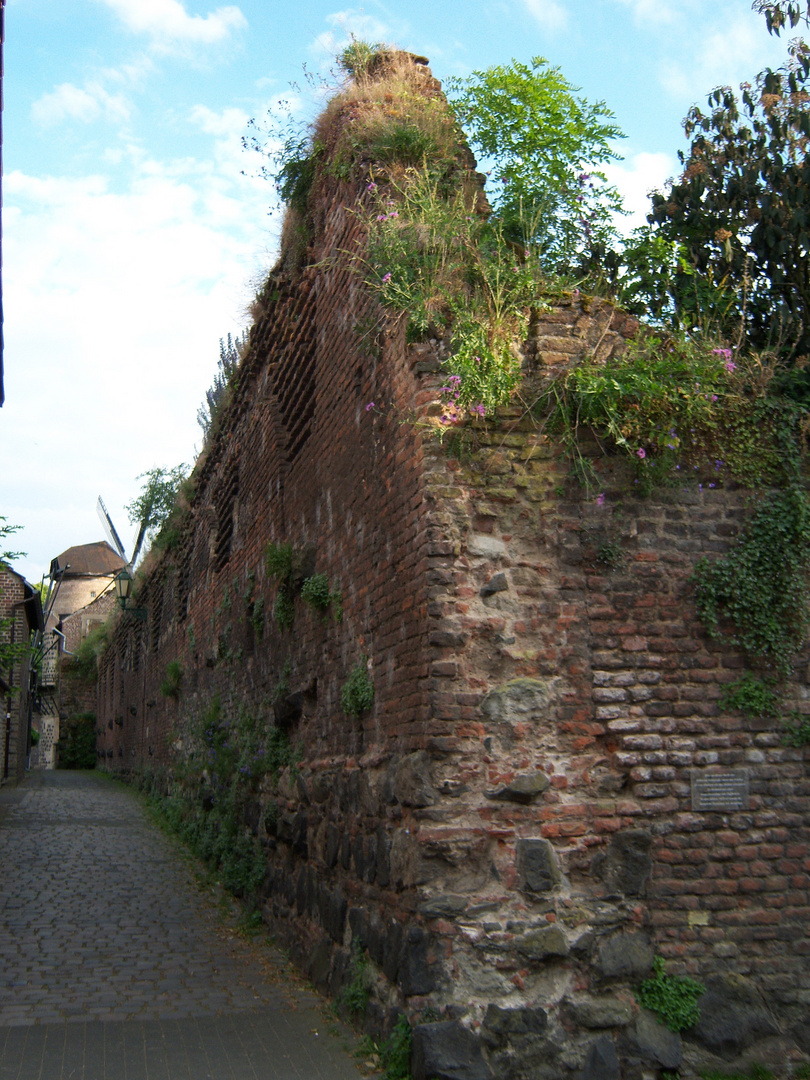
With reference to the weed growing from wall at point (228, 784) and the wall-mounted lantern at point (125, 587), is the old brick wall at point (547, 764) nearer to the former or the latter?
the weed growing from wall at point (228, 784)

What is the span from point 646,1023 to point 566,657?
180cm

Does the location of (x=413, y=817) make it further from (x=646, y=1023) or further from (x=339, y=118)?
(x=339, y=118)

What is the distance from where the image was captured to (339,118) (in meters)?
7.16

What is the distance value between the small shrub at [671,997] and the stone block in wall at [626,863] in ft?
1.25

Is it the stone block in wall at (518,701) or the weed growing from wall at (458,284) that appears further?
the weed growing from wall at (458,284)

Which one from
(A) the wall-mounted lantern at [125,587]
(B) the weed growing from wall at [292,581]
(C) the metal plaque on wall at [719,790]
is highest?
(A) the wall-mounted lantern at [125,587]

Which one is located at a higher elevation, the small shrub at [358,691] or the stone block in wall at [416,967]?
the small shrub at [358,691]

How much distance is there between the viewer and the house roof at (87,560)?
52.0 metres

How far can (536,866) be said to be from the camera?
464cm

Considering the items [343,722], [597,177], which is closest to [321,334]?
[597,177]

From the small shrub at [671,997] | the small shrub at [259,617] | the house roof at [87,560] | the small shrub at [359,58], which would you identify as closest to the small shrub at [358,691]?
the small shrub at [671,997]

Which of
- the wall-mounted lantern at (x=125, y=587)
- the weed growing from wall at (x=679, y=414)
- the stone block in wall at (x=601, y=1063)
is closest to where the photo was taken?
the stone block in wall at (x=601, y=1063)

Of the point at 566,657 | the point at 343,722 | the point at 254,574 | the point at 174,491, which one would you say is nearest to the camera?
the point at 566,657

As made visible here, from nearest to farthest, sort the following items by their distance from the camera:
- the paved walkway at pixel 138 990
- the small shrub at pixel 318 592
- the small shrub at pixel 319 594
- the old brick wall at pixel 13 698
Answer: the paved walkway at pixel 138 990
the small shrub at pixel 319 594
the small shrub at pixel 318 592
the old brick wall at pixel 13 698
